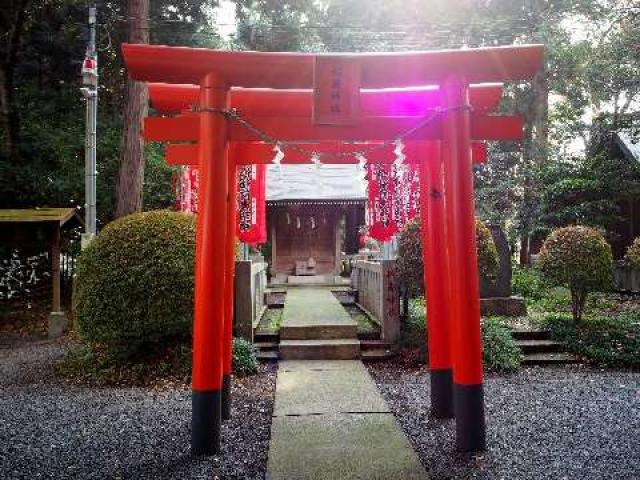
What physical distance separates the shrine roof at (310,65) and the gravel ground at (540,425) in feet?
10.8

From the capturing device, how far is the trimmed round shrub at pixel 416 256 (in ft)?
27.6

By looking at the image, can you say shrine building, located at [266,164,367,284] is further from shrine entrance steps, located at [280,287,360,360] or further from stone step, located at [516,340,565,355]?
stone step, located at [516,340,565,355]

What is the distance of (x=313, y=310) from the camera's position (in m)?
10.5

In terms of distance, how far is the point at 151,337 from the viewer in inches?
274

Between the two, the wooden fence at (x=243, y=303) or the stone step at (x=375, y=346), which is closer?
the wooden fence at (x=243, y=303)

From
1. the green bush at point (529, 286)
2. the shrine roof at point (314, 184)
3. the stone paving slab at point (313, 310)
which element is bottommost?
the stone paving slab at point (313, 310)

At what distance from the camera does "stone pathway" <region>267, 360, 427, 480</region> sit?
385 centimetres

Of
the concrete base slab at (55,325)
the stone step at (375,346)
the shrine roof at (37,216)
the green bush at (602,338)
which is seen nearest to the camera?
the green bush at (602,338)

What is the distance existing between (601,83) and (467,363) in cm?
1333

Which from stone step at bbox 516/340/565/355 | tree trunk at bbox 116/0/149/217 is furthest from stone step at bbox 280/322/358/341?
tree trunk at bbox 116/0/149/217

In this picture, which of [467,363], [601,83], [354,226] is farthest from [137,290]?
[601,83]

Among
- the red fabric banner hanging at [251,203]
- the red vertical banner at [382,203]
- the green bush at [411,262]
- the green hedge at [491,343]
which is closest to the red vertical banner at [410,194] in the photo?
the red vertical banner at [382,203]

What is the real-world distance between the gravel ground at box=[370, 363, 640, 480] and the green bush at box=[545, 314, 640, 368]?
384 mm

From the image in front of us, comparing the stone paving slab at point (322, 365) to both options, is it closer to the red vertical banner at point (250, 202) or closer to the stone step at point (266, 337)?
the stone step at point (266, 337)
